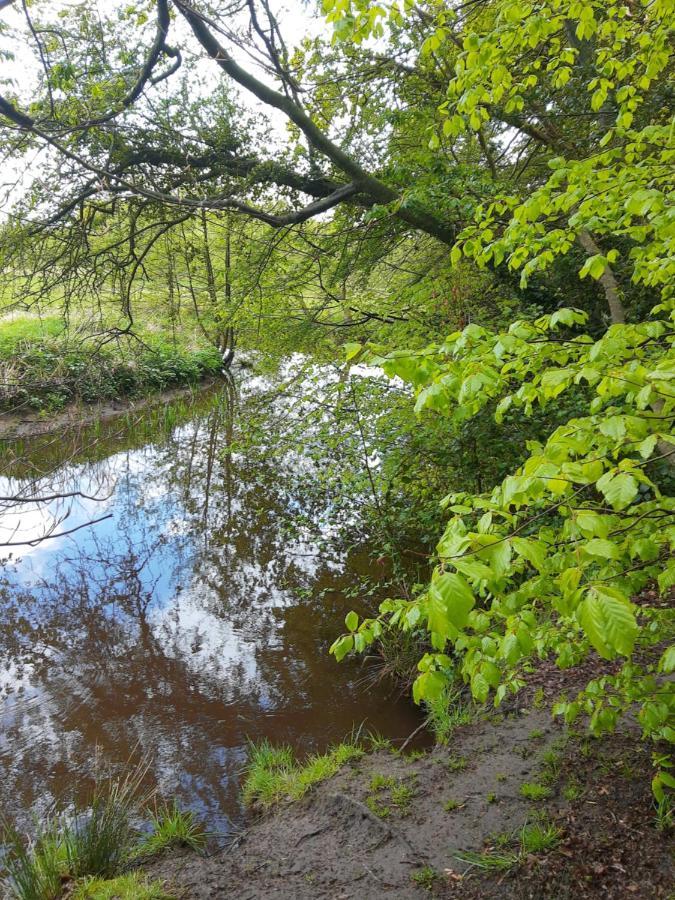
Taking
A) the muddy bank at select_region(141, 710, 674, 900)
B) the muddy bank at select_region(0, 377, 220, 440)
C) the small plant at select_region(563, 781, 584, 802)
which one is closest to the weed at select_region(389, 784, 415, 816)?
the muddy bank at select_region(141, 710, 674, 900)

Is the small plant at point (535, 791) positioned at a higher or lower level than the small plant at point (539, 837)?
lower

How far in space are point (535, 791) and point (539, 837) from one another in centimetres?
37

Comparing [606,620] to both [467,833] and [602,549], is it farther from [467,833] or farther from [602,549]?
[467,833]

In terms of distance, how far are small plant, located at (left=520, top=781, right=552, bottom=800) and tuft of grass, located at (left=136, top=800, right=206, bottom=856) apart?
200cm

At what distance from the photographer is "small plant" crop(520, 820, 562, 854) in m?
2.54

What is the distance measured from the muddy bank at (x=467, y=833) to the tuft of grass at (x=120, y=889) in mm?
123

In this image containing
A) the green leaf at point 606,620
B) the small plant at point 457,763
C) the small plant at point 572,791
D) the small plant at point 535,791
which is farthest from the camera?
the small plant at point 457,763

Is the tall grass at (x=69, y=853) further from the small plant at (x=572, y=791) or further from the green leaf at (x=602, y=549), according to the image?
the green leaf at (x=602, y=549)

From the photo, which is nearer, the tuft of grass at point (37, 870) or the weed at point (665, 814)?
the weed at point (665, 814)

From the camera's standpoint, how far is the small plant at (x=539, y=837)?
2.54 metres

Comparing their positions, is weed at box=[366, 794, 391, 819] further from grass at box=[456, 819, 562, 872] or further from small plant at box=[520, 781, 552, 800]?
small plant at box=[520, 781, 552, 800]

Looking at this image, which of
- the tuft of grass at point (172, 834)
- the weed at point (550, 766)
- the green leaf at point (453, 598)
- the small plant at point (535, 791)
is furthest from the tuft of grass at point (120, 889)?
the green leaf at point (453, 598)

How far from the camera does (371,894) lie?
258 centimetres

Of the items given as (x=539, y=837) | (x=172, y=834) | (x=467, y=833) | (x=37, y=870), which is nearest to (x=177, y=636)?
→ (x=172, y=834)
